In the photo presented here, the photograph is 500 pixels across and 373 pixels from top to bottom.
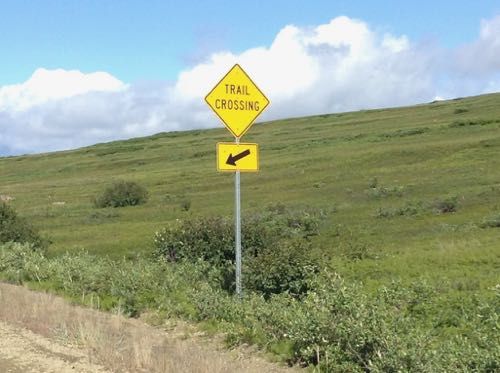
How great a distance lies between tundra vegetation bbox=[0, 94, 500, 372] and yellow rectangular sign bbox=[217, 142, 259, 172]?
248cm

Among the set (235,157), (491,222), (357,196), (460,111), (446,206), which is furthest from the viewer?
(460,111)

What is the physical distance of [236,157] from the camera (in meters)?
11.4

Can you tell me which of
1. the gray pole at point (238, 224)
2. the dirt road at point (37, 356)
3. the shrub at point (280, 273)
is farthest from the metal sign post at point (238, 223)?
the dirt road at point (37, 356)

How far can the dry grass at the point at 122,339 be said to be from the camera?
796 centimetres

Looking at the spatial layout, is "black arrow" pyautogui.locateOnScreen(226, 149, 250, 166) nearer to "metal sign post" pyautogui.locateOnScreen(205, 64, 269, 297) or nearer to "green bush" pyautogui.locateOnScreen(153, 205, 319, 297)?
"metal sign post" pyautogui.locateOnScreen(205, 64, 269, 297)

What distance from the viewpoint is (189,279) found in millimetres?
15242

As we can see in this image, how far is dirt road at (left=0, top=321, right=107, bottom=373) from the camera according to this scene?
26.2 ft

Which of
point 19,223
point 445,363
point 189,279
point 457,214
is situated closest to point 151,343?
point 445,363

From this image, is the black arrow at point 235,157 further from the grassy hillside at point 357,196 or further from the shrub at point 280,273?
the grassy hillside at point 357,196

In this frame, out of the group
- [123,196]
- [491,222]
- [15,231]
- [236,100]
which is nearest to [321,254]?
[236,100]

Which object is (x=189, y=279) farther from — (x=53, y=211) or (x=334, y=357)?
(x=53, y=211)

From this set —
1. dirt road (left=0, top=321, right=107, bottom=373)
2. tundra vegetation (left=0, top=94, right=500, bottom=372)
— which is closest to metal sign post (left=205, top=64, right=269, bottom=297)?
tundra vegetation (left=0, top=94, right=500, bottom=372)

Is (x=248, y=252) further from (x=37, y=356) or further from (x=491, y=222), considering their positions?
(x=491, y=222)

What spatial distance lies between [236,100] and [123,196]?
122 feet
